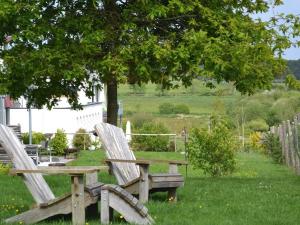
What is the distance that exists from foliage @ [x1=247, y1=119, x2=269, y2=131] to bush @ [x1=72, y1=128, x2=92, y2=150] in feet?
37.9

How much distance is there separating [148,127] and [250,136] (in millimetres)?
6843

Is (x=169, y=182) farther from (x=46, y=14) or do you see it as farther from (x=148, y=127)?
(x=148, y=127)

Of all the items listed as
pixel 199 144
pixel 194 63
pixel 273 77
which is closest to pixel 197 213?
pixel 194 63

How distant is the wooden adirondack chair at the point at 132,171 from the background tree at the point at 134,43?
8.40ft

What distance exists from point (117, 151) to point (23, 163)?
112 inches

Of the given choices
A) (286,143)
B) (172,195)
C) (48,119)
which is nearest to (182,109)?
(48,119)

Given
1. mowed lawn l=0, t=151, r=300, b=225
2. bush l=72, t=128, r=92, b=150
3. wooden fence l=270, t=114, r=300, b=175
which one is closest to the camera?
mowed lawn l=0, t=151, r=300, b=225

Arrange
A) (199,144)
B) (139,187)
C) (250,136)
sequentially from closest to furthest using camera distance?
(139,187)
(199,144)
(250,136)

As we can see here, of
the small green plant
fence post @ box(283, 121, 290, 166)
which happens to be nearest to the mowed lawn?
fence post @ box(283, 121, 290, 166)

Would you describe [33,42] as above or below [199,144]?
above

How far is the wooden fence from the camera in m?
19.8

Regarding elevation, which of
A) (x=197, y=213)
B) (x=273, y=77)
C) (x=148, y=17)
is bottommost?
(x=197, y=213)

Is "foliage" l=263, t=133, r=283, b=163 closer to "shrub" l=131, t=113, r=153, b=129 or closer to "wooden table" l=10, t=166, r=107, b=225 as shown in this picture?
"wooden table" l=10, t=166, r=107, b=225

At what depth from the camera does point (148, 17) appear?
14.6 meters
